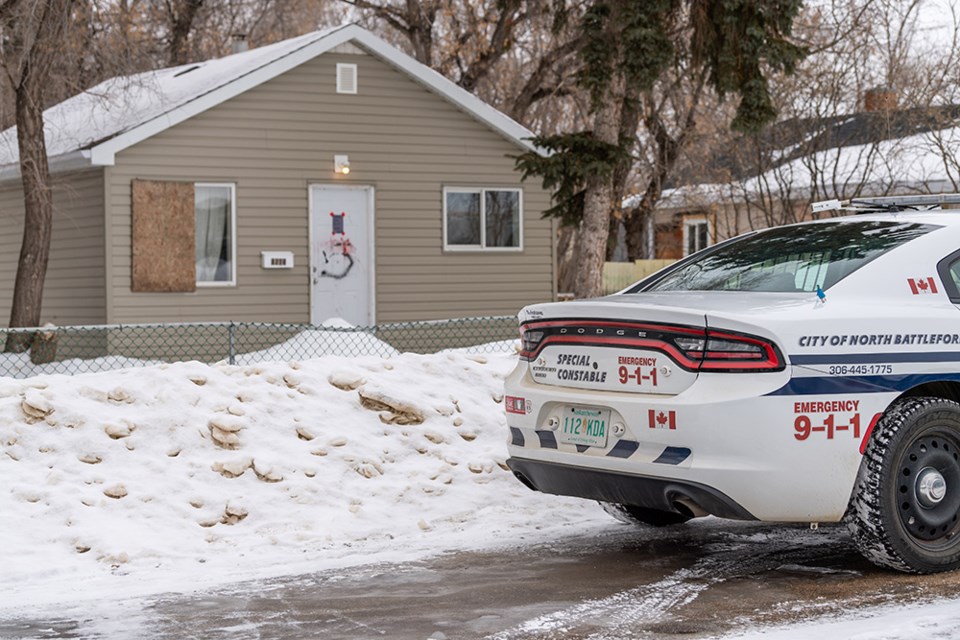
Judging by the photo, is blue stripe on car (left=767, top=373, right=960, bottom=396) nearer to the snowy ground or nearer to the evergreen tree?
the snowy ground

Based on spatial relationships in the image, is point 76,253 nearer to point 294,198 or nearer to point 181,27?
point 294,198

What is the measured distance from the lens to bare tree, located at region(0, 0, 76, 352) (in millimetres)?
16578

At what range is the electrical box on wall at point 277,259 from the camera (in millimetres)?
18609

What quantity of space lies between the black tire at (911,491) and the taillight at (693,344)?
2.23 ft

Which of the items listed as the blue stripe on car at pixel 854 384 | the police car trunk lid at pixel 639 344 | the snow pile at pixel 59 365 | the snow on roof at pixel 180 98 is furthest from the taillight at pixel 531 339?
the snow on roof at pixel 180 98

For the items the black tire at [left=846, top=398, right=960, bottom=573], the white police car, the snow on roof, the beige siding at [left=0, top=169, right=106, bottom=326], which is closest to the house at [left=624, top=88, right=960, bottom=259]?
the snow on roof

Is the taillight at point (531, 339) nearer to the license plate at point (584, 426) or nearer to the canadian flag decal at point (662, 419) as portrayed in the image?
the license plate at point (584, 426)

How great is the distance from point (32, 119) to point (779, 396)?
14128 millimetres

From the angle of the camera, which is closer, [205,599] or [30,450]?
[205,599]

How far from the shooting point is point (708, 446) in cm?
575

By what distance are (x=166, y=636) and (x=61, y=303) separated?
14820 millimetres

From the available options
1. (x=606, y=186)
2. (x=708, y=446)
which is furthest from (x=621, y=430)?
(x=606, y=186)

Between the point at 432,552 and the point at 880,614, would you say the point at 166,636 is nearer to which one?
the point at 432,552

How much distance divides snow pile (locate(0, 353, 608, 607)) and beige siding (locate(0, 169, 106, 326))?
9.32 meters
